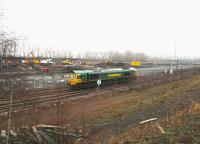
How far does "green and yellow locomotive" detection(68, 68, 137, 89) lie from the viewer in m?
38.6

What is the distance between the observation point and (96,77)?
41188 mm

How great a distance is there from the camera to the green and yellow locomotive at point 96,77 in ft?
127

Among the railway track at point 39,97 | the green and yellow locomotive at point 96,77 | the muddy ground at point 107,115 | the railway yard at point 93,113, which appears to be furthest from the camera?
the green and yellow locomotive at point 96,77

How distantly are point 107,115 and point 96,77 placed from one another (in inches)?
712

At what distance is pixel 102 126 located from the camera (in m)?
18.8

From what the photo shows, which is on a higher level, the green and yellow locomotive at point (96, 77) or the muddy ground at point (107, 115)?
Result: the green and yellow locomotive at point (96, 77)

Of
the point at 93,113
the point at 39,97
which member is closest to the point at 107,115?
the point at 93,113

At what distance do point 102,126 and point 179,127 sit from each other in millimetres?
7826

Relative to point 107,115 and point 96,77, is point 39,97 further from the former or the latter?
point 96,77

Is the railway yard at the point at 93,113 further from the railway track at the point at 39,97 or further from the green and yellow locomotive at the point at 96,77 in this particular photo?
the green and yellow locomotive at the point at 96,77

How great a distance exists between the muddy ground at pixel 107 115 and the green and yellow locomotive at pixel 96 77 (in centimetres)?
540

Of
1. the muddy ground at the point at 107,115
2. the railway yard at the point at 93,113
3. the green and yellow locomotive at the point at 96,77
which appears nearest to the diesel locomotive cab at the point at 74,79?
the green and yellow locomotive at the point at 96,77

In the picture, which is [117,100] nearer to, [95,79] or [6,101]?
[95,79]

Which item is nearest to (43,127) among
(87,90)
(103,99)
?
(103,99)
